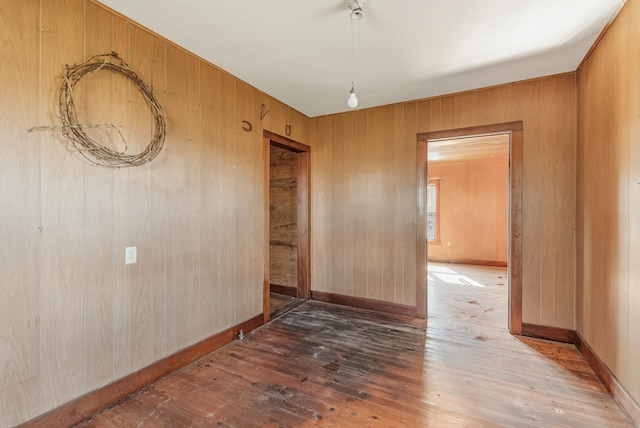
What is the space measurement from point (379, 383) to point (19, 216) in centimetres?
256

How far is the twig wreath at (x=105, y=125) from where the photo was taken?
67.2 inches

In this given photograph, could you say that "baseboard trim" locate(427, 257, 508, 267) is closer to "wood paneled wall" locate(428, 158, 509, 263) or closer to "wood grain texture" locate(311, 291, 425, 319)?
"wood paneled wall" locate(428, 158, 509, 263)

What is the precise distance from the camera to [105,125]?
1.88 m

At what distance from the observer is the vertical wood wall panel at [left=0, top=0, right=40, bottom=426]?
1.49 meters

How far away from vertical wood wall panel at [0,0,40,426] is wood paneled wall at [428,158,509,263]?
744cm

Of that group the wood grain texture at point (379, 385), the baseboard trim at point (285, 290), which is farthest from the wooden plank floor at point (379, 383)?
the baseboard trim at point (285, 290)

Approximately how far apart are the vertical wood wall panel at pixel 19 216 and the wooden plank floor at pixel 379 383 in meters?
0.48

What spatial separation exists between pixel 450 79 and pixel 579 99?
1228mm

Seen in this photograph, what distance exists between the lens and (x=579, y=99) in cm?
275

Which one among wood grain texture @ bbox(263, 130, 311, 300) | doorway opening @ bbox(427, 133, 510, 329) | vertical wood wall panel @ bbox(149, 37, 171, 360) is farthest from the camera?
doorway opening @ bbox(427, 133, 510, 329)

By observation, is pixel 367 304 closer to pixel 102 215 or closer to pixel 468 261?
pixel 102 215

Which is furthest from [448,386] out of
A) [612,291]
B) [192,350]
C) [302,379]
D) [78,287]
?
[78,287]

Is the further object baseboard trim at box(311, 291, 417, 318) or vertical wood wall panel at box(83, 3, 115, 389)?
baseboard trim at box(311, 291, 417, 318)

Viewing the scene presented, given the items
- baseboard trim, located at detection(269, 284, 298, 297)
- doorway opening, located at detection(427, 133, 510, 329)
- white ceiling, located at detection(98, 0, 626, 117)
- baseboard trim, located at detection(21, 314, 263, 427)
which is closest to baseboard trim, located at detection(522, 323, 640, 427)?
doorway opening, located at detection(427, 133, 510, 329)
